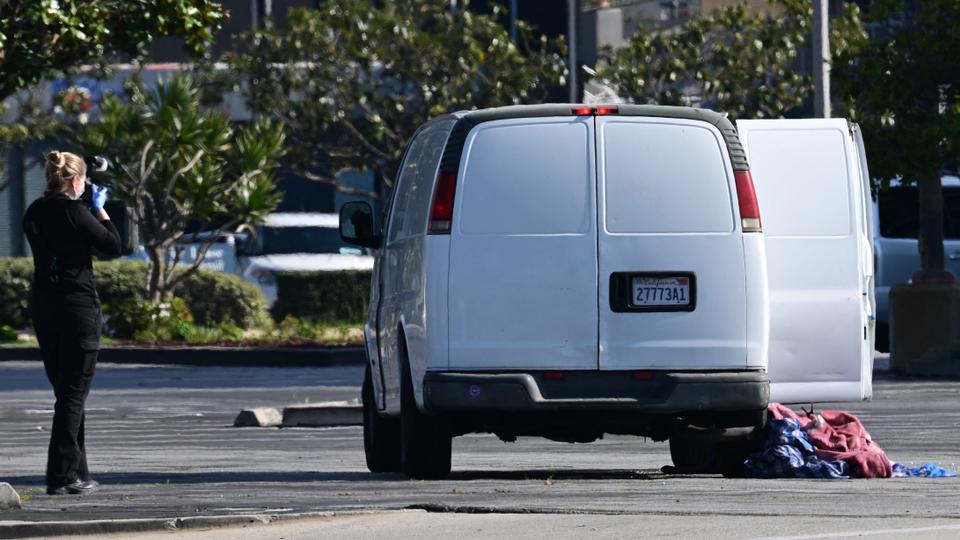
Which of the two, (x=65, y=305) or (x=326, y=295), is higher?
(x=65, y=305)

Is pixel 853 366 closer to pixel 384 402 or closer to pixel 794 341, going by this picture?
pixel 794 341

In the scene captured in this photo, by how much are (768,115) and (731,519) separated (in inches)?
1282

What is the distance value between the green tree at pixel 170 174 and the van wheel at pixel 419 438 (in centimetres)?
1878

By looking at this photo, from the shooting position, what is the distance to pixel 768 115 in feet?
135

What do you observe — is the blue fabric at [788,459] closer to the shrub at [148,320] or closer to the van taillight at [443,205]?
the van taillight at [443,205]

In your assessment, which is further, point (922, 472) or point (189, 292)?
point (189, 292)

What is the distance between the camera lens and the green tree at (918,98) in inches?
893

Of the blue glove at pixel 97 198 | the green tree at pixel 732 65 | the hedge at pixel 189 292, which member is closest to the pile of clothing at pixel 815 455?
the blue glove at pixel 97 198

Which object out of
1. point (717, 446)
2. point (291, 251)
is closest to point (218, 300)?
point (291, 251)

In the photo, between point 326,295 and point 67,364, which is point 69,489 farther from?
point 326,295

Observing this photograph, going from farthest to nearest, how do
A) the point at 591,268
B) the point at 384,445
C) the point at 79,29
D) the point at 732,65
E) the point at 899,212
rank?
1. the point at 732,65
2. the point at 899,212
3. the point at 79,29
4. the point at 384,445
5. the point at 591,268

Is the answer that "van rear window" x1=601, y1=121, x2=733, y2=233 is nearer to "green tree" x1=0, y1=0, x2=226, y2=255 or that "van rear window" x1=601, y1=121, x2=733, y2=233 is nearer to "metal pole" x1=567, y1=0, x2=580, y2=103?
"green tree" x1=0, y1=0, x2=226, y2=255

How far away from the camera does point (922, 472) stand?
38.8 ft

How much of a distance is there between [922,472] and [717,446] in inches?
44.4
